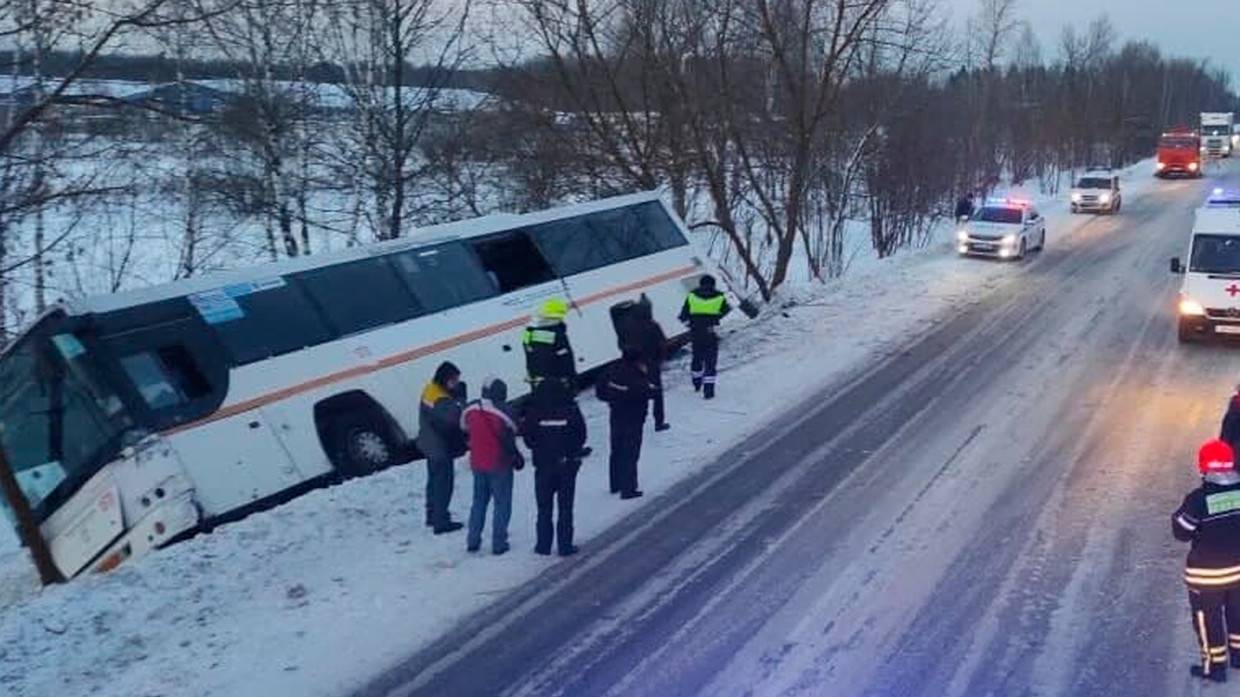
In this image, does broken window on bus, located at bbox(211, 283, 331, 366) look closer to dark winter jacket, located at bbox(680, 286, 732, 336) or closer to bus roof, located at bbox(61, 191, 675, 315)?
bus roof, located at bbox(61, 191, 675, 315)

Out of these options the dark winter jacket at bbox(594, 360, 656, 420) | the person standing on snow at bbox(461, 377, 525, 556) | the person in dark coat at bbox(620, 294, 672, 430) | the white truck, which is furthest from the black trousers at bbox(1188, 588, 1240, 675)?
the white truck

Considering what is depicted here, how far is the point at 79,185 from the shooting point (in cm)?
1084

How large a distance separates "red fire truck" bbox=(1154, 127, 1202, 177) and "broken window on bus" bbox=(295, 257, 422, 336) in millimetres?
66954

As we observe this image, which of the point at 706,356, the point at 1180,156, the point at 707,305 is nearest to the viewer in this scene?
the point at 707,305

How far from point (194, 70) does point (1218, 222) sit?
1781 cm

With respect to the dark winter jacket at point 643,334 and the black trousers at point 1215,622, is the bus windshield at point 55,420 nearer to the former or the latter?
the dark winter jacket at point 643,334

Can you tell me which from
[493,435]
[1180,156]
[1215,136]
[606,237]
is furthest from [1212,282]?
[1215,136]

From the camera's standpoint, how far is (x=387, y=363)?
1344cm

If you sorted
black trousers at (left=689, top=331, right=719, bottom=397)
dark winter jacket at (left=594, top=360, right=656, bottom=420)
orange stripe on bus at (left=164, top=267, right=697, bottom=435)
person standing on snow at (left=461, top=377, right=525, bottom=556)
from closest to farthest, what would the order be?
person standing on snow at (left=461, top=377, right=525, bottom=556) < dark winter jacket at (left=594, top=360, right=656, bottom=420) < orange stripe on bus at (left=164, top=267, right=697, bottom=435) < black trousers at (left=689, top=331, right=719, bottom=397)

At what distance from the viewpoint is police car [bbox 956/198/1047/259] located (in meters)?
30.5

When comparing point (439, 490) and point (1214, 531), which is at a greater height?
point (1214, 531)

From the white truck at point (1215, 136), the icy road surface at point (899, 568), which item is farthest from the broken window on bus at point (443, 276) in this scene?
the white truck at point (1215, 136)

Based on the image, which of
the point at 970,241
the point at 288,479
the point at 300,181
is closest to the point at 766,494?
the point at 288,479

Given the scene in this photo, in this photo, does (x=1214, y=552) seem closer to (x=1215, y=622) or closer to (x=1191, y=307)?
(x=1215, y=622)
